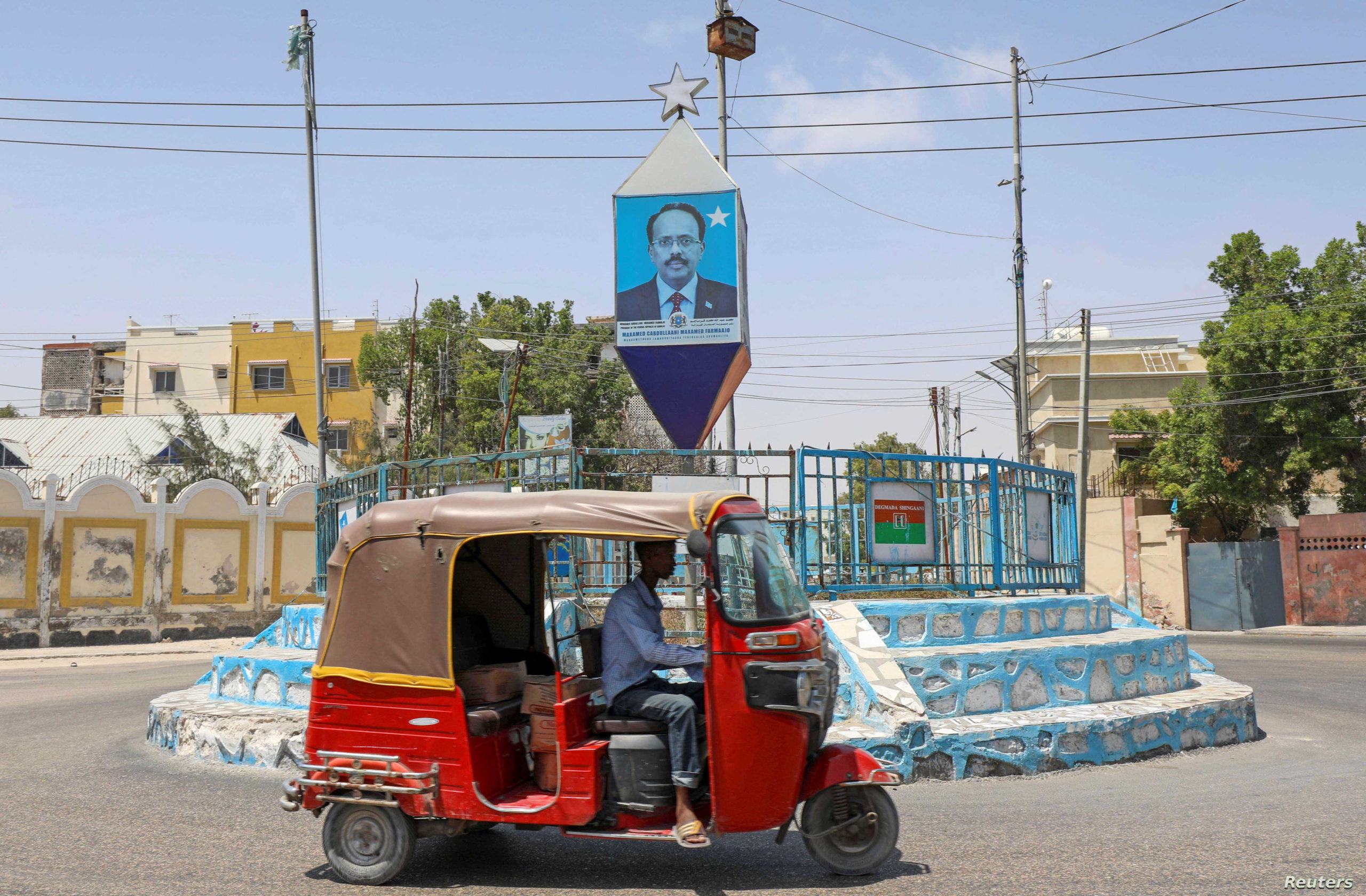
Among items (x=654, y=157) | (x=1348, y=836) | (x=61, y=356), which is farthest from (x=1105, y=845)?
(x=61, y=356)

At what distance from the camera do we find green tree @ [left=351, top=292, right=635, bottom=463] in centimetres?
4344

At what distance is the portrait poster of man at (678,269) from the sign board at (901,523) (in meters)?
4.73

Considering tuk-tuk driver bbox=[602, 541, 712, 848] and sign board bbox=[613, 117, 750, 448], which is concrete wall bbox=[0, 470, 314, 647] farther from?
tuk-tuk driver bbox=[602, 541, 712, 848]

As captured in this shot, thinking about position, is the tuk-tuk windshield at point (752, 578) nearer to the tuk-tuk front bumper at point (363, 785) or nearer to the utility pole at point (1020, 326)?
the tuk-tuk front bumper at point (363, 785)

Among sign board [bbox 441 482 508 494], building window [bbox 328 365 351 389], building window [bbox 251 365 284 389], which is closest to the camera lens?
sign board [bbox 441 482 508 494]

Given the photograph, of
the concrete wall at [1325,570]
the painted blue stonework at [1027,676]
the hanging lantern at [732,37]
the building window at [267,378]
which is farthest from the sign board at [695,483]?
the building window at [267,378]

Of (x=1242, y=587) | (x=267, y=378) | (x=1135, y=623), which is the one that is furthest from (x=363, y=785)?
(x=267, y=378)

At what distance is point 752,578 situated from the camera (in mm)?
5406

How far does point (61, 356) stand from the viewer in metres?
56.9

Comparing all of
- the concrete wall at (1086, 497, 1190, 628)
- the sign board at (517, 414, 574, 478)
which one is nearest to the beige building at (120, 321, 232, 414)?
the sign board at (517, 414, 574, 478)

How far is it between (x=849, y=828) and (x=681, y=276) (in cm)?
998

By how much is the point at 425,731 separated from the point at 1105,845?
3814mm

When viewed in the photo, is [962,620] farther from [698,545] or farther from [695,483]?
[698,545]

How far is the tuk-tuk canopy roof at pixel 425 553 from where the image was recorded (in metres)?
5.48
